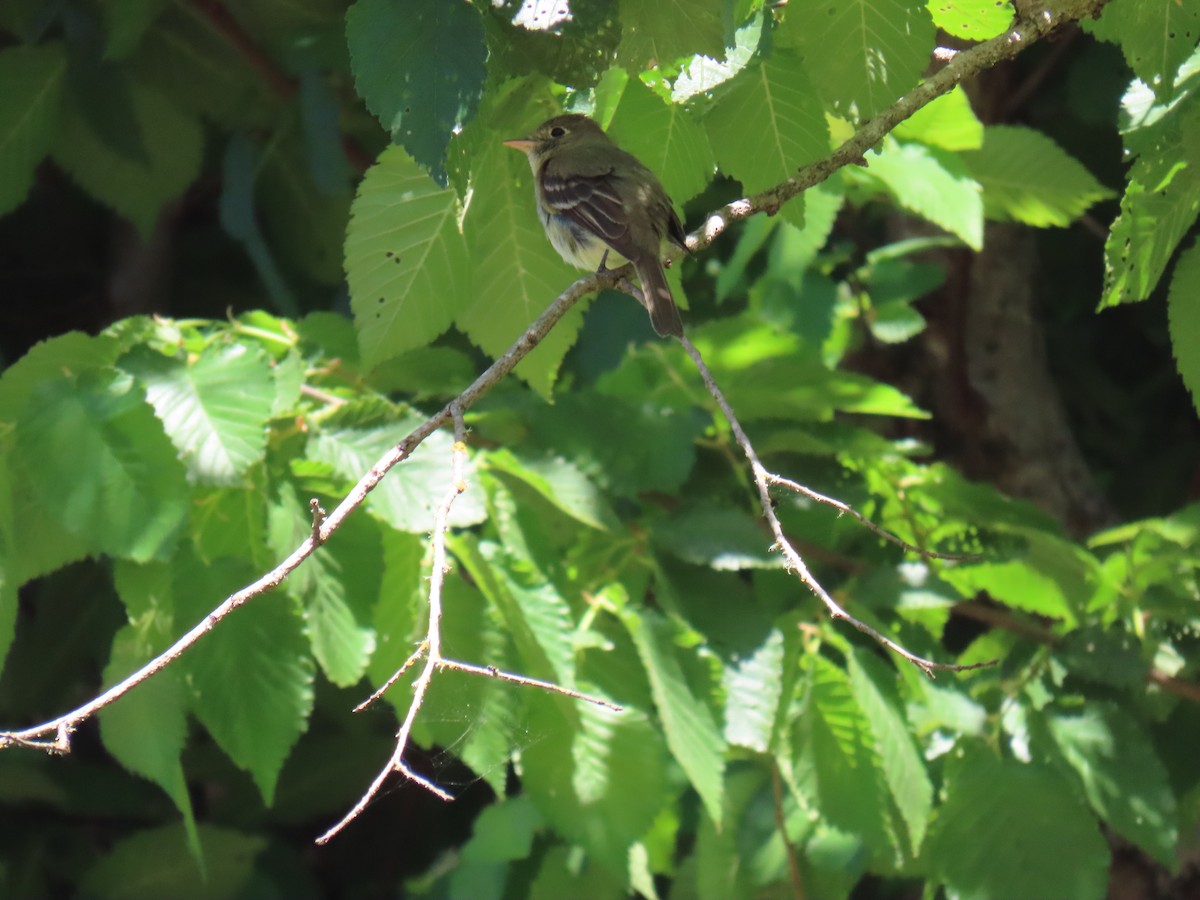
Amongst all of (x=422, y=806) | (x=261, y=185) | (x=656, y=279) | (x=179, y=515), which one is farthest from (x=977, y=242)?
(x=422, y=806)

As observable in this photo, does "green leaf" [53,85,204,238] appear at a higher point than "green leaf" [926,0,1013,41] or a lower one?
lower

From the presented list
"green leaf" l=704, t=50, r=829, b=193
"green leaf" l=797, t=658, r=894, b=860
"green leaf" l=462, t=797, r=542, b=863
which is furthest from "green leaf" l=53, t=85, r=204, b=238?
"green leaf" l=797, t=658, r=894, b=860

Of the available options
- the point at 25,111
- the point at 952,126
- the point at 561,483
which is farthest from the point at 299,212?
the point at 952,126

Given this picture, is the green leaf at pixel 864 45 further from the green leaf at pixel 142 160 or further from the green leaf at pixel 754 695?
the green leaf at pixel 142 160

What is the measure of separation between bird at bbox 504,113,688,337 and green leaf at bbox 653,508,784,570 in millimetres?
Answer: 481

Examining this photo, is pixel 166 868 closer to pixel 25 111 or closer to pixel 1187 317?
pixel 25 111

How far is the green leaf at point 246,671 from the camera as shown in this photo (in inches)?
91.7

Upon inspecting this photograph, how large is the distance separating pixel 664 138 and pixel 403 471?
0.85m

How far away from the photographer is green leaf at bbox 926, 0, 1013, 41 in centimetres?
202

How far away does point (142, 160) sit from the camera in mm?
4016

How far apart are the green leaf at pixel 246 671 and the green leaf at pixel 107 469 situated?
16 cm

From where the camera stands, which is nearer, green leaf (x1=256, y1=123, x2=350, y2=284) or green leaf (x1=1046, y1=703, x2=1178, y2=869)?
green leaf (x1=1046, y1=703, x2=1178, y2=869)

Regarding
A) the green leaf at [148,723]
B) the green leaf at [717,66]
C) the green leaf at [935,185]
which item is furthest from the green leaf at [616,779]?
the green leaf at [935,185]

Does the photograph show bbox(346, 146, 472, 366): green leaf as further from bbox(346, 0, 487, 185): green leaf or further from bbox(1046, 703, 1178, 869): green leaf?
bbox(1046, 703, 1178, 869): green leaf
